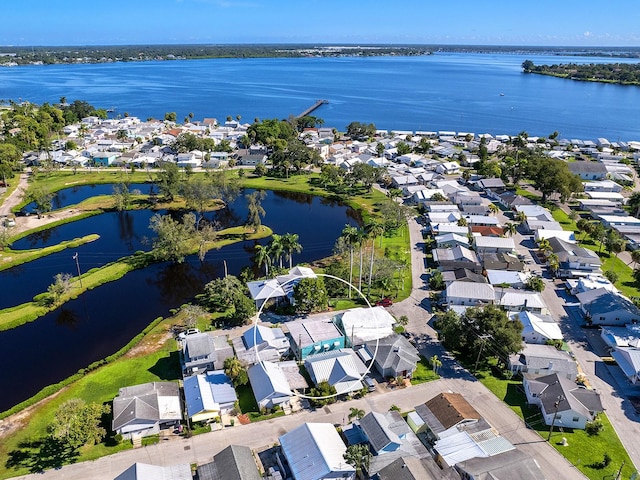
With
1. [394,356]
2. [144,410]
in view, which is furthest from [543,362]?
[144,410]

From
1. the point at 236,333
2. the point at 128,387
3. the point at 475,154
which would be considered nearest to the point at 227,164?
the point at 475,154

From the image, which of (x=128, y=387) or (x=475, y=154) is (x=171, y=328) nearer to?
(x=128, y=387)

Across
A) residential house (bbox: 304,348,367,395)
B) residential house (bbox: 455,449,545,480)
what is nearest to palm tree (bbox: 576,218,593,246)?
residential house (bbox: 304,348,367,395)

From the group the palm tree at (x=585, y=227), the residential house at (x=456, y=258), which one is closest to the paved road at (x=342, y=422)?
the residential house at (x=456, y=258)

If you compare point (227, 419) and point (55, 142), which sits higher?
point (55, 142)

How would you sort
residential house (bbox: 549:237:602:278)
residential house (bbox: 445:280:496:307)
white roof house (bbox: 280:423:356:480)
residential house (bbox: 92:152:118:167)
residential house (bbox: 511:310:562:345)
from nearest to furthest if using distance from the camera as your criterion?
white roof house (bbox: 280:423:356:480)
residential house (bbox: 511:310:562:345)
residential house (bbox: 445:280:496:307)
residential house (bbox: 549:237:602:278)
residential house (bbox: 92:152:118:167)

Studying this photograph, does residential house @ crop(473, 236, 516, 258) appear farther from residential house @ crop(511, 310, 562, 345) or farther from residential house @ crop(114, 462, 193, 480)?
residential house @ crop(114, 462, 193, 480)

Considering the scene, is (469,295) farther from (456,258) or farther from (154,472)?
(154,472)
